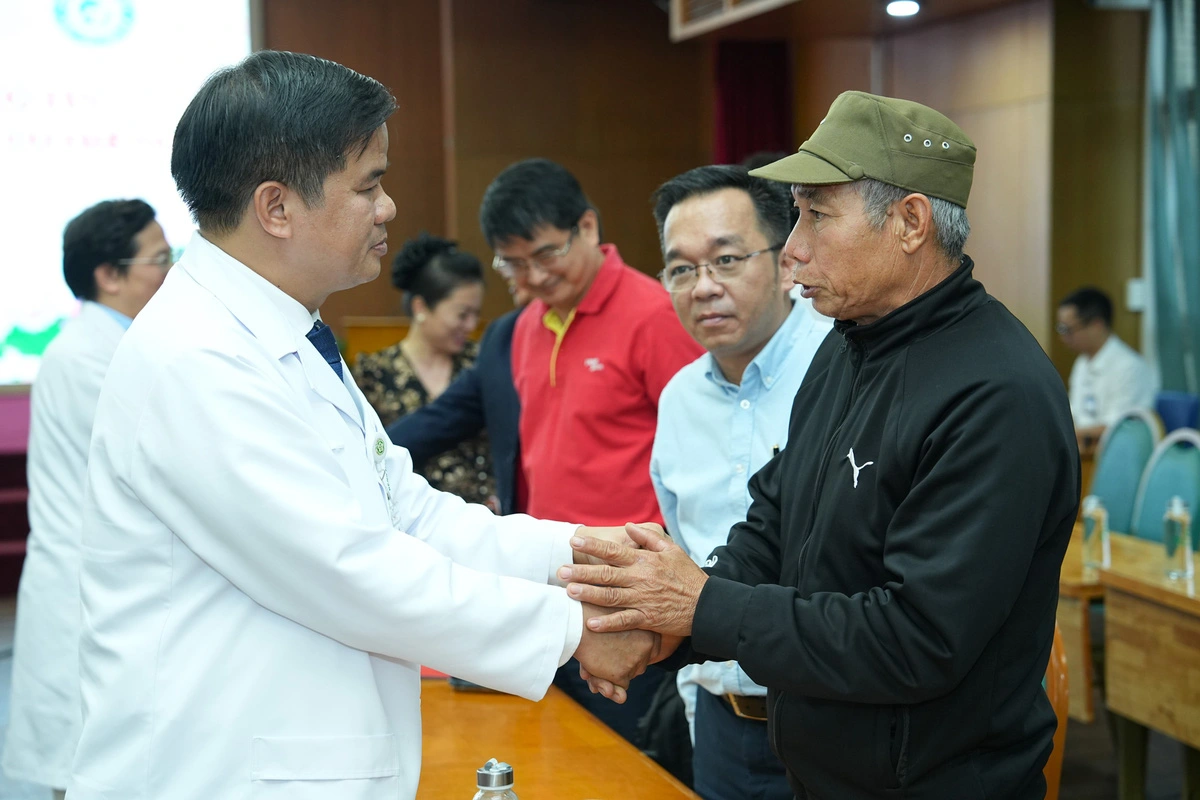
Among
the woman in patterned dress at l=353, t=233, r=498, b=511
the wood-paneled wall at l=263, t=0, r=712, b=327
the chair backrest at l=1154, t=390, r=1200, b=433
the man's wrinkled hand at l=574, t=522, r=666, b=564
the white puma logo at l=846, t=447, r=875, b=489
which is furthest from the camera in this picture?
the wood-paneled wall at l=263, t=0, r=712, b=327

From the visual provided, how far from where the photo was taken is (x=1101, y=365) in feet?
20.1

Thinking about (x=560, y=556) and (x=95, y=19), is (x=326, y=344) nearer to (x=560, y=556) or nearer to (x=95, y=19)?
(x=560, y=556)

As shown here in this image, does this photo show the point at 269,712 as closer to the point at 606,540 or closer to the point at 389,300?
the point at 606,540

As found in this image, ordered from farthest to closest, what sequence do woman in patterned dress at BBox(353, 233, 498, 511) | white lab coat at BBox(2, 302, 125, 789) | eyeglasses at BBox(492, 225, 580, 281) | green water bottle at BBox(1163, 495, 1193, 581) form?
woman in patterned dress at BBox(353, 233, 498, 511), green water bottle at BBox(1163, 495, 1193, 581), eyeglasses at BBox(492, 225, 580, 281), white lab coat at BBox(2, 302, 125, 789)

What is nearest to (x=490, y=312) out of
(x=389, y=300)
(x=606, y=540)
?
(x=389, y=300)

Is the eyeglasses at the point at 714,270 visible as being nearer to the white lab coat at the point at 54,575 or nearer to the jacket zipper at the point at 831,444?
the jacket zipper at the point at 831,444

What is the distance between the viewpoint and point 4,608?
21.4ft

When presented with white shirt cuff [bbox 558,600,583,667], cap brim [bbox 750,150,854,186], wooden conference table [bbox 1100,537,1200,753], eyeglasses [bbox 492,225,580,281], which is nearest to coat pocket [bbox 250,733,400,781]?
white shirt cuff [bbox 558,600,583,667]

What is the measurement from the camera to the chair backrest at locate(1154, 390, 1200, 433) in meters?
5.84

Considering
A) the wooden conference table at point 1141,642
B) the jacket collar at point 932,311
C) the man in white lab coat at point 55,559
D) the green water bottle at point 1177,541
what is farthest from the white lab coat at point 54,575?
the green water bottle at point 1177,541

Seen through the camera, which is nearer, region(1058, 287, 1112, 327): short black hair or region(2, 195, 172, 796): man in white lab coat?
region(2, 195, 172, 796): man in white lab coat

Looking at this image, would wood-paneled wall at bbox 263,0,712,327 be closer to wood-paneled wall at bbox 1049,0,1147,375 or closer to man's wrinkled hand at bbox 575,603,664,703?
wood-paneled wall at bbox 1049,0,1147,375

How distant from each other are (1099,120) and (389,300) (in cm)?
492

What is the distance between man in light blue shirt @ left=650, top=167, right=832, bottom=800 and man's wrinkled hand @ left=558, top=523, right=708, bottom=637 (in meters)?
0.30
